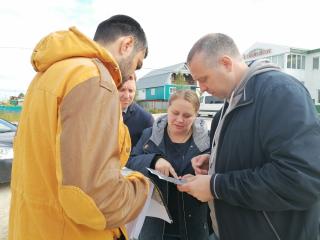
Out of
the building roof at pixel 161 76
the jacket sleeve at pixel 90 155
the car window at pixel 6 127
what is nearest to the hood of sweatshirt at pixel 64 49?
the jacket sleeve at pixel 90 155

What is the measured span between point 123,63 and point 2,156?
4.94m

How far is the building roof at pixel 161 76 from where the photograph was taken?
44.3 m

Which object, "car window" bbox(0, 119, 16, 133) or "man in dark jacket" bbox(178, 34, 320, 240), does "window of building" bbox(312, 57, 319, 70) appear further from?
"man in dark jacket" bbox(178, 34, 320, 240)

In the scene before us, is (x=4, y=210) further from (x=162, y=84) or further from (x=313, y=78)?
(x=162, y=84)

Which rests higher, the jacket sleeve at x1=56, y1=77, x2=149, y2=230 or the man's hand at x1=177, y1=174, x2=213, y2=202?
the jacket sleeve at x1=56, y1=77, x2=149, y2=230

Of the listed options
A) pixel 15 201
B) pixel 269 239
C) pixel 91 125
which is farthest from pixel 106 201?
pixel 269 239

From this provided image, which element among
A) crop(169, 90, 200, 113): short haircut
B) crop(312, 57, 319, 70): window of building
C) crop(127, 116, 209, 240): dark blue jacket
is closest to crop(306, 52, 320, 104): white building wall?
crop(312, 57, 319, 70): window of building

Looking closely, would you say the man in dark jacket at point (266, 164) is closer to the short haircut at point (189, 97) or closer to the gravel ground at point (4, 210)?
the short haircut at point (189, 97)

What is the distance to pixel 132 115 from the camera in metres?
3.11

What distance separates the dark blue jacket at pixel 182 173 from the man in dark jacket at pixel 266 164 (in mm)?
532

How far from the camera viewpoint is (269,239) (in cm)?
162

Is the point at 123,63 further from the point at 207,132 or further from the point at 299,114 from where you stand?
the point at 207,132

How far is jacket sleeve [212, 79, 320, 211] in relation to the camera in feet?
4.75

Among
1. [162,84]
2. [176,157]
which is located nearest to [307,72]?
[162,84]
